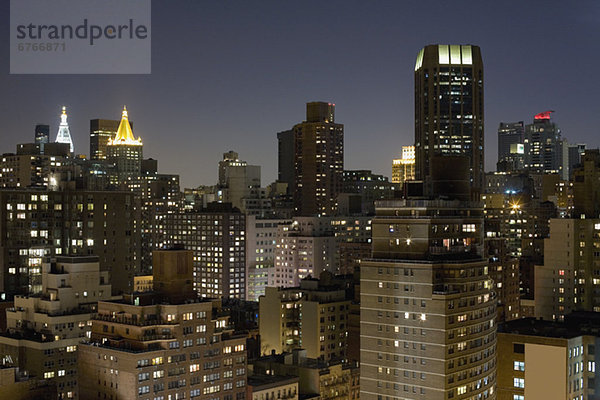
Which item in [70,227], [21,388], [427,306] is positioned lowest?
[21,388]

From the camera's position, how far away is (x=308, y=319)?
282ft

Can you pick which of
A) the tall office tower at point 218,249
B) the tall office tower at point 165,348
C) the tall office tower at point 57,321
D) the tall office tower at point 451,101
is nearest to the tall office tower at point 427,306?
the tall office tower at point 165,348

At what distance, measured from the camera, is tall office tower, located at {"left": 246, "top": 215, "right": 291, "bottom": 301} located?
13812cm

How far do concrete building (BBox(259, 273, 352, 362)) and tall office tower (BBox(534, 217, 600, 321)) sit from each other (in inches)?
822

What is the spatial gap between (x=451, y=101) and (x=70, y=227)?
3402 inches

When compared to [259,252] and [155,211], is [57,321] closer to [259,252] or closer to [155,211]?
[259,252]

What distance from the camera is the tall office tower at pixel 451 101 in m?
158

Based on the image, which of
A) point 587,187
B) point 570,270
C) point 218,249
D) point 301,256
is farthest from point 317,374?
point 218,249

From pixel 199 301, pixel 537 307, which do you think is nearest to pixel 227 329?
pixel 199 301

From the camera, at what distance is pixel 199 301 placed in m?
58.9

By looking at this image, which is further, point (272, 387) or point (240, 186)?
point (240, 186)

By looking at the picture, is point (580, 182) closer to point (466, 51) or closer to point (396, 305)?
point (396, 305)

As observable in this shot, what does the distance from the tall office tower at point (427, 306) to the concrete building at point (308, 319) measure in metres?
26.4

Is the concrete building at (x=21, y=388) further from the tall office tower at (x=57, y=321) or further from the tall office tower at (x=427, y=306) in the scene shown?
the tall office tower at (x=427, y=306)
